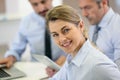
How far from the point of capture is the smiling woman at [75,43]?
107 centimetres

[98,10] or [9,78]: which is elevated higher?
[98,10]

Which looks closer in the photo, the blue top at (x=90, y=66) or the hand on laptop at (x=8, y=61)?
the blue top at (x=90, y=66)

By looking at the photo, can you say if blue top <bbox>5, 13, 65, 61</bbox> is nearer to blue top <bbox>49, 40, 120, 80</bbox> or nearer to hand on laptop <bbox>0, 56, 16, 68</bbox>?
hand on laptop <bbox>0, 56, 16, 68</bbox>

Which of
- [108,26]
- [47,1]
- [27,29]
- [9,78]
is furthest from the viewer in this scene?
[27,29]

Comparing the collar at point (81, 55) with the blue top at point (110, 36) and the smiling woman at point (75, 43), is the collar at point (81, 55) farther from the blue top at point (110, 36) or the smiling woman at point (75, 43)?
the blue top at point (110, 36)

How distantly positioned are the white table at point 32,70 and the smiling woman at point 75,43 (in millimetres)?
482

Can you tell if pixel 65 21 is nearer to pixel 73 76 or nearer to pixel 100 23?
pixel 73 76

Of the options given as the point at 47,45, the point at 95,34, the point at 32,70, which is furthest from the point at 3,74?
the point at 95,34

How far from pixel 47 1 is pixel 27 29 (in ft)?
1.04

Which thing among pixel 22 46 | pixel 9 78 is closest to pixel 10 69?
pixel 9 78

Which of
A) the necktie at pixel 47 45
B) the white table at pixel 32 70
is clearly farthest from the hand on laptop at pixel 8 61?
the necktie at pixel 47 45

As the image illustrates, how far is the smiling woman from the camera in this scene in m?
1.07

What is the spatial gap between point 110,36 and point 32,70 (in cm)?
57

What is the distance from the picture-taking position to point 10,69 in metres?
1.77
